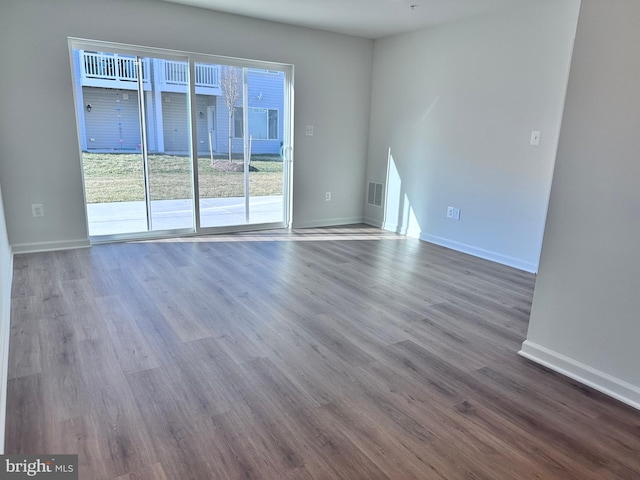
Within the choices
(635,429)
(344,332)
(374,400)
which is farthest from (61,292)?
(635,429)

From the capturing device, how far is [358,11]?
439 centimetres

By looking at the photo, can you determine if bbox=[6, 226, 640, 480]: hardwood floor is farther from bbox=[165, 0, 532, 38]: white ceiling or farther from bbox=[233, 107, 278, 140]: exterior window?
bbox=[165, 0, 532, 38]: white ceiling

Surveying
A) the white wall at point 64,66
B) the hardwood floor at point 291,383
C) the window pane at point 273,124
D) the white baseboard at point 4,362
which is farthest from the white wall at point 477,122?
Answer: the white baseboard at point 4,362

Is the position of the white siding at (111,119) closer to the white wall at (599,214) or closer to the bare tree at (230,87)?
the bare tree at (230,87)

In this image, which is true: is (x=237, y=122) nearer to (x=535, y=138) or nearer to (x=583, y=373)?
(x=535, y=138)

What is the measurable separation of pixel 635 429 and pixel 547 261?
89cm

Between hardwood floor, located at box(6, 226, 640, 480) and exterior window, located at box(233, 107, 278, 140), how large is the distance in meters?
2.16

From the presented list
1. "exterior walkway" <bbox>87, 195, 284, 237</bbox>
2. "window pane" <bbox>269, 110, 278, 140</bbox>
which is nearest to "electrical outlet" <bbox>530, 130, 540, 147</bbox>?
"window pane" <bbox>269, 110, 278, 140</bbox>

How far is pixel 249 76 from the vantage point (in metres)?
5.14

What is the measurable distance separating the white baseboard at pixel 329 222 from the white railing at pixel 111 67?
2563 mm

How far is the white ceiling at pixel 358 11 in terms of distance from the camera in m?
4.06

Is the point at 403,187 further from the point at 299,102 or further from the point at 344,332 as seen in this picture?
the point at 344,332

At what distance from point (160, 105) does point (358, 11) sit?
2.33 metres

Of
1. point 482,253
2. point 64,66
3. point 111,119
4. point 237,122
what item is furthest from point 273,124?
point 482,253
